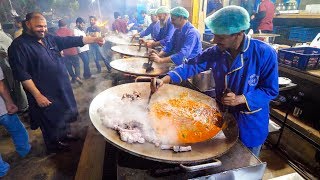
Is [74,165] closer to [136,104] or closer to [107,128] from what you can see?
[136,104]

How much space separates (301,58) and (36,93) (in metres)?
5.32

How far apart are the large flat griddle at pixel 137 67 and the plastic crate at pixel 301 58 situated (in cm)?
259

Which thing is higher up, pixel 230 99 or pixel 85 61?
pixel 230 99

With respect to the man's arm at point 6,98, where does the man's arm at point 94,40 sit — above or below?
above

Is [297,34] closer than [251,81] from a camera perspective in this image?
No

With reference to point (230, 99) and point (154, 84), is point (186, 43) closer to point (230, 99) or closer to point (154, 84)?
point (154, 84)

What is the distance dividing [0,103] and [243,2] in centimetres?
1225

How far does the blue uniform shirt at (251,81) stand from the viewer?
223cm

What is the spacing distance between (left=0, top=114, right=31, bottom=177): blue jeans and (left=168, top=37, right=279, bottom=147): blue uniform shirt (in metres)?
3.92

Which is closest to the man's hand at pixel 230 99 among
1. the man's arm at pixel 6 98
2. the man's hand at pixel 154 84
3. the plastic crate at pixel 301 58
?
the man's hand at pixel 154 84

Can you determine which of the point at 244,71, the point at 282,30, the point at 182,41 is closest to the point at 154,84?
the point at 244,71

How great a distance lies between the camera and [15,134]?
4109 mm

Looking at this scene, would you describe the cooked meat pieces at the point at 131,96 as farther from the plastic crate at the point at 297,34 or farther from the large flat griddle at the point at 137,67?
the plastic crate at the point at 297,34

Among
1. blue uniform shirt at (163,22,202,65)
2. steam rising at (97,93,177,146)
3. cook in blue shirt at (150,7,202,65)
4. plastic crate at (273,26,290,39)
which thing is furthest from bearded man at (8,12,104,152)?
plastic crate at (273,26,290,39)
